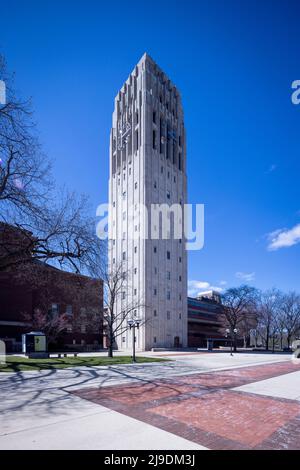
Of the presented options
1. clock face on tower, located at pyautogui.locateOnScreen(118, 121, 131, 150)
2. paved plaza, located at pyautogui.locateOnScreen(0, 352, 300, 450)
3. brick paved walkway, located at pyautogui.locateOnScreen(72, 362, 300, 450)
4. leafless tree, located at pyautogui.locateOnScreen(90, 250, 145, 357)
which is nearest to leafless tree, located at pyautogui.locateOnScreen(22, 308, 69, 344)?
leafless tree, located at pyautogui.locateOnScreen(90, 250, 145, 357)

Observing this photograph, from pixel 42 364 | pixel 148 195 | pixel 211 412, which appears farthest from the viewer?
pixel 148 195

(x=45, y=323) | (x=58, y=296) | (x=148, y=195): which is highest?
(x=148, y=195)

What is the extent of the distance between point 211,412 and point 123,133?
66163 mm

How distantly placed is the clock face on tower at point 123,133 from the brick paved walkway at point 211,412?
60653mm

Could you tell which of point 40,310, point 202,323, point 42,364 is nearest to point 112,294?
point 42,364

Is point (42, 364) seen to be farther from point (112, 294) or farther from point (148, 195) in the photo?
point (148, 195)

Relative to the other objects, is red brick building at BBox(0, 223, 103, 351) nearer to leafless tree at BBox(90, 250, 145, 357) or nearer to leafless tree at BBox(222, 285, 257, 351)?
leafless tree at BBox(90, 250, 145, 357)

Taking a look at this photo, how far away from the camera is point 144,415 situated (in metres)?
8.35

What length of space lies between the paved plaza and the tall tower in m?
41.1

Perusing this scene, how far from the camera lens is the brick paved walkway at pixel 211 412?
268 inches

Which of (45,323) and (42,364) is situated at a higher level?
(42,364)

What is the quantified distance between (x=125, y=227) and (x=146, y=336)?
21121 mm

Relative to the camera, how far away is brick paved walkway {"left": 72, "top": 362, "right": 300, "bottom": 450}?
6816 millimetres

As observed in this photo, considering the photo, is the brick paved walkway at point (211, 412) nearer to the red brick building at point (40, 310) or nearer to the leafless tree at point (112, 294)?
the leafless tree at point (112, 294)
